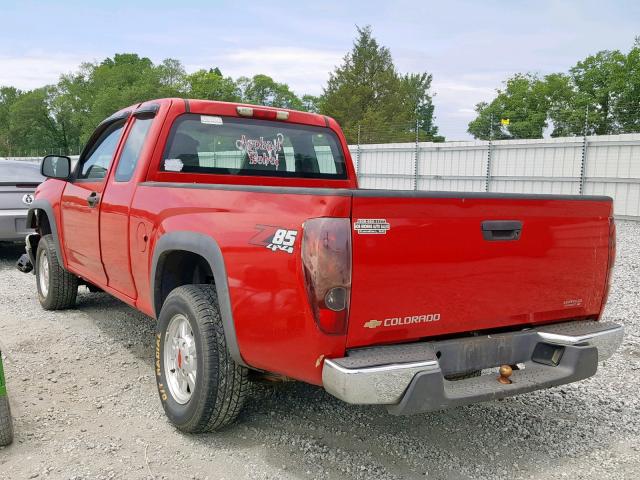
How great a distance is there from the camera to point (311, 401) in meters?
3.77

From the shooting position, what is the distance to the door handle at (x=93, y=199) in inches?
173

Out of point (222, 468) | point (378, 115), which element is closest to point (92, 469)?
point (222, 468)

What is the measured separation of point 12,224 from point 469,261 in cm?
751

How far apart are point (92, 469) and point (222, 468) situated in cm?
64

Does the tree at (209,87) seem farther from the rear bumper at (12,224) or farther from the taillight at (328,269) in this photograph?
the taillight at (328,269)

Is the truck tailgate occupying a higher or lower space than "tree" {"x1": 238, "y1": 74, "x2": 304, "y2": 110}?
lower

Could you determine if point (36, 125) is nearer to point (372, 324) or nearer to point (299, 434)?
point (299, 434)

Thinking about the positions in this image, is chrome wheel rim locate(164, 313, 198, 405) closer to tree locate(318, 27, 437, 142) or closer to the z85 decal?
the z85 decal

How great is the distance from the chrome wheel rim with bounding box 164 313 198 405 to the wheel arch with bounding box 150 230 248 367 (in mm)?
288

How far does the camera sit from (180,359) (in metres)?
3.29

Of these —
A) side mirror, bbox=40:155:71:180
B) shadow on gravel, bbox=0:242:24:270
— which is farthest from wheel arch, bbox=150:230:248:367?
shadow on gravel, bbox=0:242:24:270

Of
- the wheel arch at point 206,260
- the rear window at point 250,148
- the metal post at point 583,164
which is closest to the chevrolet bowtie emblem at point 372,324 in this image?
the wheel arch at point 206,260

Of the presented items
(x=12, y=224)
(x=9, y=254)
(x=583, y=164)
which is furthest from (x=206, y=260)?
(x=583, y=164)

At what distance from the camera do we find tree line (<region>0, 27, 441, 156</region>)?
66875mm
